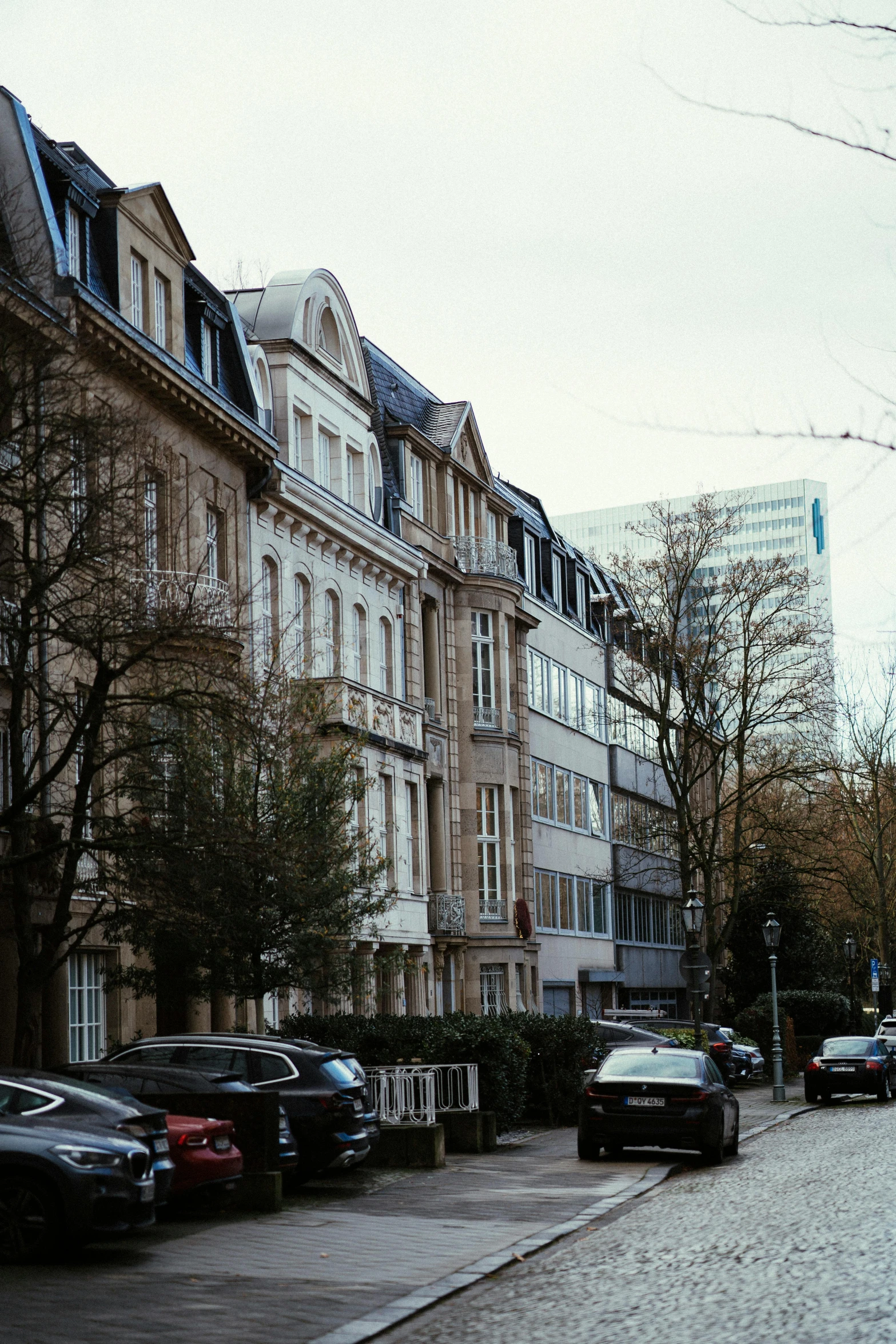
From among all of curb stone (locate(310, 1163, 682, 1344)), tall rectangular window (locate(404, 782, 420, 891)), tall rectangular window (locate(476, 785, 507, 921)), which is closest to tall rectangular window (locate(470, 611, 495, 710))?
tall rectangular window (locate(476, 785, 507, 921))

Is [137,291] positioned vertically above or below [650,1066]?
above

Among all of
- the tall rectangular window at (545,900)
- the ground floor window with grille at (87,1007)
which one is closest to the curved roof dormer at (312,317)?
the ground floor window with grille at (87,1007)

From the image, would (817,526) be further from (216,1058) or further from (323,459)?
(323,459)

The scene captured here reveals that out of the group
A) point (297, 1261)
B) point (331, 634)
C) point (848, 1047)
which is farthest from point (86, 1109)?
point (848, 1047)

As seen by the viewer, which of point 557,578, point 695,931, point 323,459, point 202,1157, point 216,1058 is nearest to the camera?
point 202,1157

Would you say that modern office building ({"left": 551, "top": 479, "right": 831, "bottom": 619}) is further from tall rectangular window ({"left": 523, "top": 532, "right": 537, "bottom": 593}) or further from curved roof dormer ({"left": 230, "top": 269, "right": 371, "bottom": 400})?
curved roof dormer ({"left": 230, "top": 269, "right": 371, "bottom": 400})

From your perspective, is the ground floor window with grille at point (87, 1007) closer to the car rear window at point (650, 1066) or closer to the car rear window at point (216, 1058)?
the car rear window at point (216, 1058)

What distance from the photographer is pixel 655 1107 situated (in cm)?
2227

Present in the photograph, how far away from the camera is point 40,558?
17.4 meters

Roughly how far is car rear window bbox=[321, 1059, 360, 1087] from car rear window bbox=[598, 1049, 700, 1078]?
4570 mm

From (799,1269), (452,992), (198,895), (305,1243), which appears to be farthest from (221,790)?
(452,992)

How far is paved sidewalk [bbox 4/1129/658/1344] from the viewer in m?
10.7

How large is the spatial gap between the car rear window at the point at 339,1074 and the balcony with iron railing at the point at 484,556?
25.9 meters

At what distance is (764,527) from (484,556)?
1210 inches
